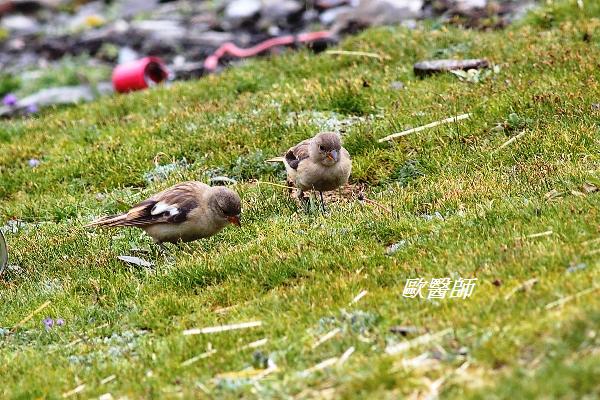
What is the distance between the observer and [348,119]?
42.8 feet

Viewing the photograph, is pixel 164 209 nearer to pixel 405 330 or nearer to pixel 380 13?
pixel 405 330

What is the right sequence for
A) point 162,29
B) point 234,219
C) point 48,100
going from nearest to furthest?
point 234,219 → point 48,100 → point 162,29

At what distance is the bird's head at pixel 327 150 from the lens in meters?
10.9

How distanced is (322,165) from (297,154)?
601 millimetres

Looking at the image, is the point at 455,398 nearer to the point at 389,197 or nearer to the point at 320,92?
the point at 389,197

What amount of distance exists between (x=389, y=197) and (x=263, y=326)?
3.09 metres

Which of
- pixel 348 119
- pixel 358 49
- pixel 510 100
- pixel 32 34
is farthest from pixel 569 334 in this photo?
pixel 32 34

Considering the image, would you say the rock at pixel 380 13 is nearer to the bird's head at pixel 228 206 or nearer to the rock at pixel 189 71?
the rock at pixel 189 71

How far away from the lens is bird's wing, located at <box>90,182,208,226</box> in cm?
1037

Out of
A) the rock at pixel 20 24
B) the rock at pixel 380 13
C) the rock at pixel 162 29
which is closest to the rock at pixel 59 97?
the rock at pixel 380 13

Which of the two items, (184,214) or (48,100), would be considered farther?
(48,100)

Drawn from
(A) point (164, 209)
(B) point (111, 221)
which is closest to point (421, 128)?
(A) point (164, 209)

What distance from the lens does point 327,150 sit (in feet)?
35.8

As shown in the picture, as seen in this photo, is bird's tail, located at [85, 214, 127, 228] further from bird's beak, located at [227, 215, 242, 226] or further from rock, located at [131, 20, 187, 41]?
rock, located at [131, 20, 187, 41]
